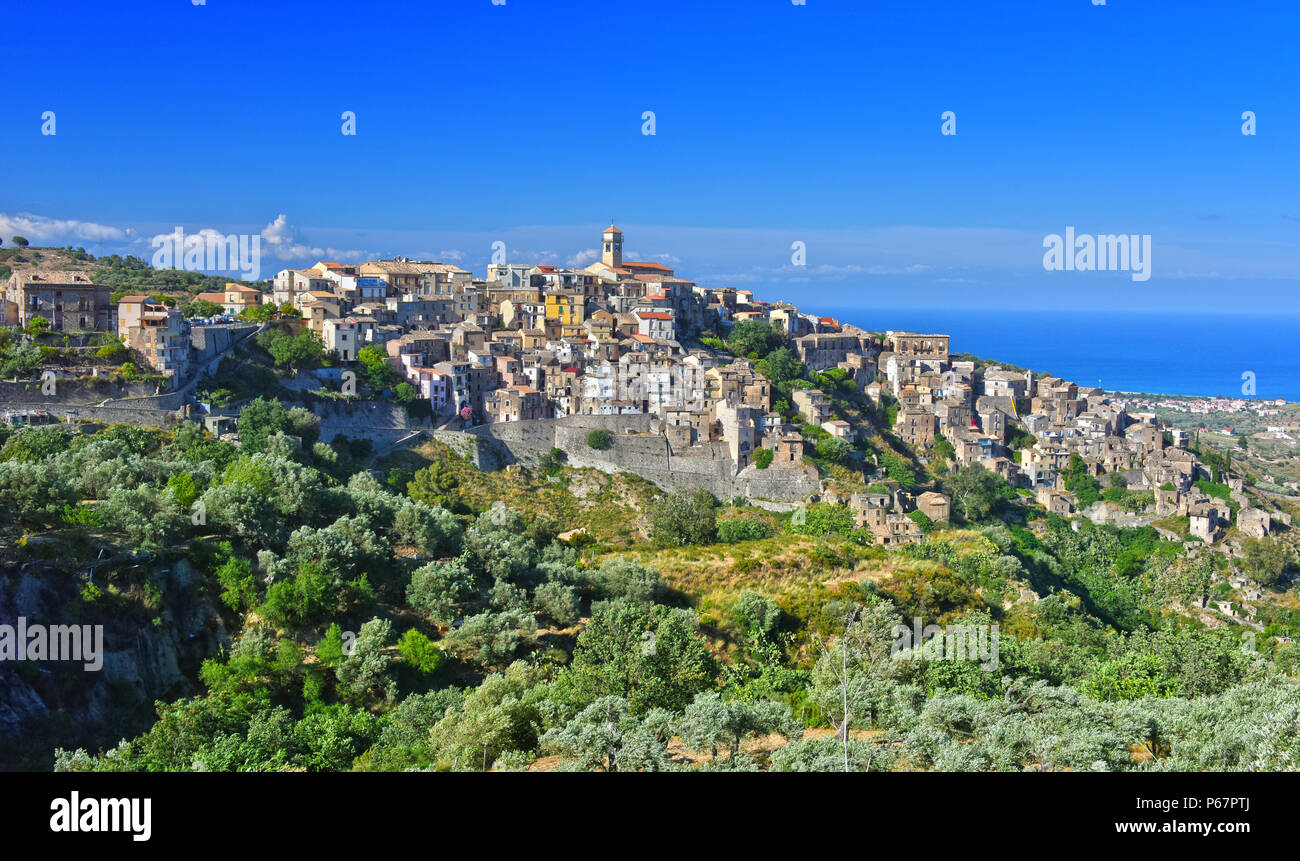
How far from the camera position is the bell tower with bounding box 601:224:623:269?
63625 mm

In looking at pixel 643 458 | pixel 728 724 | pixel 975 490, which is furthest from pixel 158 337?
pixel 975 490

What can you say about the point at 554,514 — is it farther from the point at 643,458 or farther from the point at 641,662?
the point at 641,662

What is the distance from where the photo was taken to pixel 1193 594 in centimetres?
3944

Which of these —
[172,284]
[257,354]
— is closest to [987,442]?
[257,354]

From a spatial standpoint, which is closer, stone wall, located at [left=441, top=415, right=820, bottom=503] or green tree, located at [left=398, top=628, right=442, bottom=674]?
green tree, located at [left=398, top=628, right=442, bottom=674]

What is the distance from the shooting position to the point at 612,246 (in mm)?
63656

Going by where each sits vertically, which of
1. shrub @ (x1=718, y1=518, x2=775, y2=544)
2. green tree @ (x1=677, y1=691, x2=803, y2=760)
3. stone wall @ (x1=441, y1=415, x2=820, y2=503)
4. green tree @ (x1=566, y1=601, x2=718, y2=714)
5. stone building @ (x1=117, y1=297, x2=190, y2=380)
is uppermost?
stone building @ (x1=117, y1=297, x2=190, y2=380)

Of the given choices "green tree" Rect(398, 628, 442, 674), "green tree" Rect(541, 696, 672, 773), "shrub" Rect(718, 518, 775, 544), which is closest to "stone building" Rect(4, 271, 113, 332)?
"shrub" Rect(718, 518, 775, 544)

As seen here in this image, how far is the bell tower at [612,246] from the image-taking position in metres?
63.6

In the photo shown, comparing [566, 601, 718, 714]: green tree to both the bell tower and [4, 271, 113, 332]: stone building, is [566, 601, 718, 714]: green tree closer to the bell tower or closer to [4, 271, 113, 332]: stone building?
[4, 271, 113, 332]: stone building

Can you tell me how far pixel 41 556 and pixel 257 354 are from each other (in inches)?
1065
